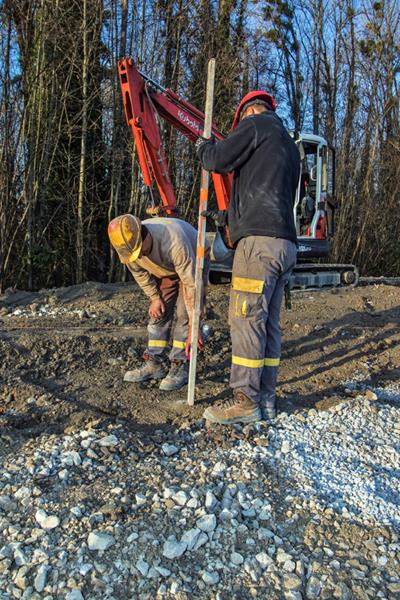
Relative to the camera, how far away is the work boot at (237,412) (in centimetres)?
341

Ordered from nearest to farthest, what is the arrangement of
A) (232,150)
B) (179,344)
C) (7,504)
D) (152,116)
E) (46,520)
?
(46,520) → (7,504) → (232,150) → (179,344) → (152,116)

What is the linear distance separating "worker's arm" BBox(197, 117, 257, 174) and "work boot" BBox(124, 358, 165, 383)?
180 cm

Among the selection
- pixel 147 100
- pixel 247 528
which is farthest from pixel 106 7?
pixel 247 528

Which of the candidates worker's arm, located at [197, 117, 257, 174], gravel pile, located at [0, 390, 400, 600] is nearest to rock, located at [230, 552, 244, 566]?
gravel pile, located at [0, 390, 400, 600]

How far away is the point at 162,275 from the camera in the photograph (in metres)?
4.26

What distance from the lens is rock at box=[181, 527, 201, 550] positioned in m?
2.18

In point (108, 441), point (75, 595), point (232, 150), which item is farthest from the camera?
point (232, 150)

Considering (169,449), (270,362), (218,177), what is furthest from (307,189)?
(169,449)

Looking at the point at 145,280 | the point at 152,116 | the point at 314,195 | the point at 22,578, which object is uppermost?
the point at 152,116

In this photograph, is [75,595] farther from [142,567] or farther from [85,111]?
[85,111]

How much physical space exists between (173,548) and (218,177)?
6.17m

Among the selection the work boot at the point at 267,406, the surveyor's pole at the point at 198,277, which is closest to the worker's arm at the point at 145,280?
the surveyor's pole at the point at 198,277

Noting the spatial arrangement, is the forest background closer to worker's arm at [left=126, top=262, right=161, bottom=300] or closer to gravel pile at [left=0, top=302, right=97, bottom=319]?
gravel pile at [left=0, top=302, right=97, bottom=319]

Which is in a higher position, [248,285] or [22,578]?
[248,285]
